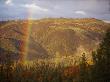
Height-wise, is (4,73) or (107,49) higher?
(107,49)

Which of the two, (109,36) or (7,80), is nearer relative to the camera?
(109,36)

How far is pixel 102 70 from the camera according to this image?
136 ft

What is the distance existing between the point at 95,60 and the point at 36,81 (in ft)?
264

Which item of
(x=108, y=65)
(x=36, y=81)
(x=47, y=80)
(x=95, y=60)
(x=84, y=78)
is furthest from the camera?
(x=36, y=81)

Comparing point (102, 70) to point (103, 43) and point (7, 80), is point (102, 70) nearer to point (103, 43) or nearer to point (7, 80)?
point (103, 43)

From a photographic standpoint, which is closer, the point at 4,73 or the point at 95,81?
the point at 95,81

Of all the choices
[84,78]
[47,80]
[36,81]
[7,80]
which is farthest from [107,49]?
[36,81]

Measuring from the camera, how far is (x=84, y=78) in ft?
198

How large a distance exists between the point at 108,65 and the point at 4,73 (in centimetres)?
3305

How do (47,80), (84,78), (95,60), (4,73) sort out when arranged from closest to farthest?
(95,60), (84,78), (4,73), (47,80)

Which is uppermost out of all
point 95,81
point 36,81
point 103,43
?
point 103,43

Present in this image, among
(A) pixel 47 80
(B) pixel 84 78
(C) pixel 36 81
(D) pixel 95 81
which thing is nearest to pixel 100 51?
(D) pixel 95 81

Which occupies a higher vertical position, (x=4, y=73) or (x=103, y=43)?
(x=103, y=43)

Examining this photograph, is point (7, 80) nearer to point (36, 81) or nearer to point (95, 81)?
point (95, 81)
